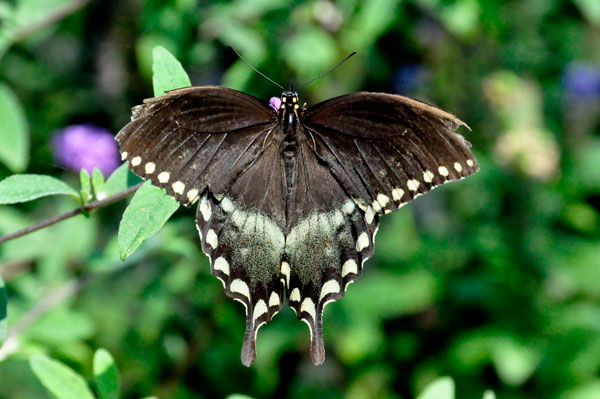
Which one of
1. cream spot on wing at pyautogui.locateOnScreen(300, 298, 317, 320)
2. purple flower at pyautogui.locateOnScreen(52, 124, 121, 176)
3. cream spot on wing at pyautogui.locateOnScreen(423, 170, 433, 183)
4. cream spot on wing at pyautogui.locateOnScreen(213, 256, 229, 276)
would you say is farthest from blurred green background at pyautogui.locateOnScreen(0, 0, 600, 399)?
cream spot on wing at pyautogui.locateOnScreen(423, 170, 433, 183)

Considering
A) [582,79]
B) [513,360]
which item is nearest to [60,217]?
[513,360]

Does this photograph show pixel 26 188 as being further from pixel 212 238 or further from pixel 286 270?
pixel 286 270

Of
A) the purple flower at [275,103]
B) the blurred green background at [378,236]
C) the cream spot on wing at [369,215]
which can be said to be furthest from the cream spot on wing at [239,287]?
the blurred green background at [378,236]

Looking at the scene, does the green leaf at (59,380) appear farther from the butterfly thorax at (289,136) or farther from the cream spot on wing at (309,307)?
the butterfly thorax at (289,136)

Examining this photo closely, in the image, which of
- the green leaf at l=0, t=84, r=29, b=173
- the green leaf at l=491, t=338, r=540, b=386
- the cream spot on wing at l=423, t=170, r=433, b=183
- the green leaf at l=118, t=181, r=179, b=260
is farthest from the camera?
the green leaf at l=491, t=338, r=540, b=386

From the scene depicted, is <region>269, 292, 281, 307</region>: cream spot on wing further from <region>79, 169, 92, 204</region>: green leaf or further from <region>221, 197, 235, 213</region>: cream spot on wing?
<region>79, 169, 92, 204</region>: green leaf

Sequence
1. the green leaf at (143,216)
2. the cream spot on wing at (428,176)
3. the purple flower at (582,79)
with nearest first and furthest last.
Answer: the green leaf at (143,216)
the cream spot on wing at (428,176)
the purple flower at (582,79)
